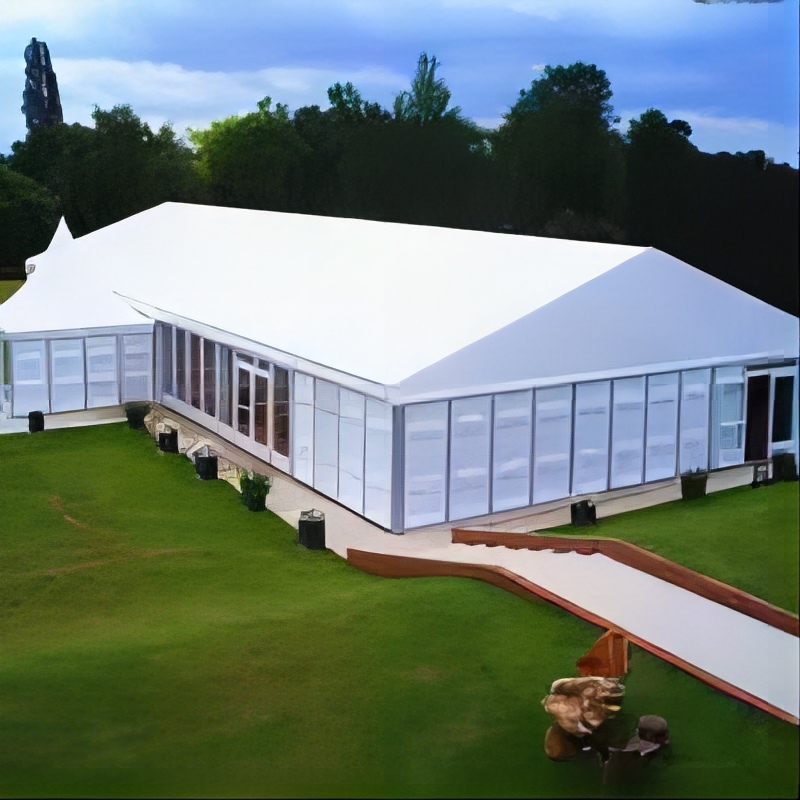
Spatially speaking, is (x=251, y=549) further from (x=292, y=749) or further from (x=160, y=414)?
(x=160, y=414)

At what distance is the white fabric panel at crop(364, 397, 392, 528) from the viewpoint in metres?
11.6

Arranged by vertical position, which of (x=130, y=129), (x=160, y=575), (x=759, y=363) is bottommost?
(x=160, y=575)

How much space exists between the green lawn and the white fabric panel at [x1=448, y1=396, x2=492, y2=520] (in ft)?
35.8

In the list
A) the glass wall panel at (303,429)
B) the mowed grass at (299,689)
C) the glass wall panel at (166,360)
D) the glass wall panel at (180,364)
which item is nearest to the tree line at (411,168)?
the glass wall panel at (166,360)

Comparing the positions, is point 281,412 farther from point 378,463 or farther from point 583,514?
point 583,514

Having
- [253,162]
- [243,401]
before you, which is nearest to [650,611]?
[243,401]

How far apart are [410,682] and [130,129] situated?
713 inches

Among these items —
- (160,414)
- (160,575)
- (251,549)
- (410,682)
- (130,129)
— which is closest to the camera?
(410,682)

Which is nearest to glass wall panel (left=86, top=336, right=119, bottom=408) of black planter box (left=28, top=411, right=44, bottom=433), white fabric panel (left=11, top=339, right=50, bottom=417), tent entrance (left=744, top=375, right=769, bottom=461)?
white fabric panel (left=11, top=339, right=50, bottom=417)

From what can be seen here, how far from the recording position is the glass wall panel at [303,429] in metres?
13.4

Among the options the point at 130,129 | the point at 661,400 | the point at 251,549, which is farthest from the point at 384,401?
the point at 130,129

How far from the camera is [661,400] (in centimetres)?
1305

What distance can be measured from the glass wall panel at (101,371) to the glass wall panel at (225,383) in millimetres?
2964

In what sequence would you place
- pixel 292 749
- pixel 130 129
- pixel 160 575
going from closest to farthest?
pixel 292 749
pixel 160 575
pixel 130 129
